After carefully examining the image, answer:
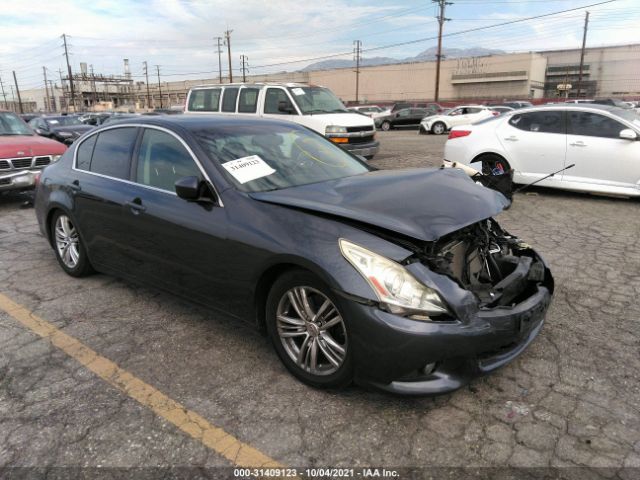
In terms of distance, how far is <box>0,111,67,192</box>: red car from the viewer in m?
8.03

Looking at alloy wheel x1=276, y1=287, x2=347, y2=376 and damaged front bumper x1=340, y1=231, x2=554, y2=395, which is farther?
alloy wheel x1=276, y1=287, x2=347, y2=376

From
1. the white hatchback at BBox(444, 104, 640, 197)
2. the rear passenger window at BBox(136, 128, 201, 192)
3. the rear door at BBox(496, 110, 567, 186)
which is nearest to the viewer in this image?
the rear passenger window at BBox(136, 128, 201, 192)

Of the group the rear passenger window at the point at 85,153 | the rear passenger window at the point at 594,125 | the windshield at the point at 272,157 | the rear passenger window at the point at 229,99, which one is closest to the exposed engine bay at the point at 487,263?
the windshield at the point at 272,157

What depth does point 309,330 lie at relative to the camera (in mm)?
2830

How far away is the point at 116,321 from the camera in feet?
12.7

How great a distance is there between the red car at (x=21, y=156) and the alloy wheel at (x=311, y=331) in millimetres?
6445

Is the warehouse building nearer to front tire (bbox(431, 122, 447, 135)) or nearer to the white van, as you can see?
front tire (bbox(431, 122, 447, 135))

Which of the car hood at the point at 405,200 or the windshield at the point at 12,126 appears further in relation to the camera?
the windshield at the point at 12,126

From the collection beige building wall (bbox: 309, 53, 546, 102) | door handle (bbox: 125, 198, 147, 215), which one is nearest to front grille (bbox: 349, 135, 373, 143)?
door handle (bbox: 125, 198, 147, 215)

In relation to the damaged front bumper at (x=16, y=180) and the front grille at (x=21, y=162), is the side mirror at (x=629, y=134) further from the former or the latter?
the front grille at (x=21, y=162)

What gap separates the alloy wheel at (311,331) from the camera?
8.99 feet

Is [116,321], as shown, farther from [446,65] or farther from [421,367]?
[446,65]

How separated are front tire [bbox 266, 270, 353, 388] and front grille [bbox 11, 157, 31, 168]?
724 cm

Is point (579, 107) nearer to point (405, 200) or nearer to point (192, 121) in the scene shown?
point (405, 200)
